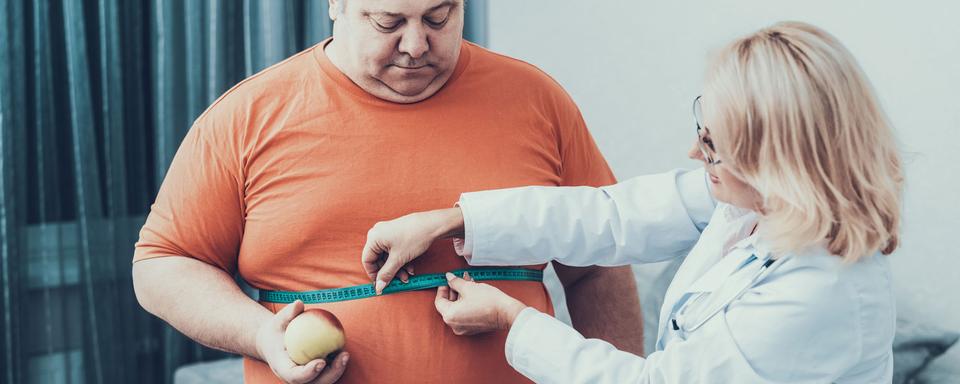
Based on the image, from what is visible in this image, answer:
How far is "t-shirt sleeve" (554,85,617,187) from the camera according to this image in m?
1.51

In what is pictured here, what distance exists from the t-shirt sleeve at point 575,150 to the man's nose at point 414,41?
0.29 meters

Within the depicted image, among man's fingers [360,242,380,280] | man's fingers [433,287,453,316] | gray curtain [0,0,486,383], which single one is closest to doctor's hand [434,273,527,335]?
man's fingers [433,287,453,316]

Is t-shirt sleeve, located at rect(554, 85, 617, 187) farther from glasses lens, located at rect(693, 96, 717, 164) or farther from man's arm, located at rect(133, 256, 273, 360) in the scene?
man's arm, located at rect(133, 256, 273, 360)

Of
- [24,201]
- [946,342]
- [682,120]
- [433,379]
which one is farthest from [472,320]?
[24,201]

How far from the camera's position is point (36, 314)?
9.25 feet

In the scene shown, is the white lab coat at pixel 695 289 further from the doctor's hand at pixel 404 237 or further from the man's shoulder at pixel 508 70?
the man's shoulder at pixel 508 70

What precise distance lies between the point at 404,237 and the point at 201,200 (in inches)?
12.6

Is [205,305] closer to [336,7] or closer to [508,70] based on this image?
[336,7]

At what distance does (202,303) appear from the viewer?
4.35 ft

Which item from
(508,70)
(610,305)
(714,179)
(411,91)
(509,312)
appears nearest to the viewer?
(714,179)

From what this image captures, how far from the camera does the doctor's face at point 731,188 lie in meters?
1.09

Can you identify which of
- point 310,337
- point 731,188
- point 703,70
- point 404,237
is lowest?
point 310,337

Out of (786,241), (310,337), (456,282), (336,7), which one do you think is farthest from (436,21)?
(786,241)

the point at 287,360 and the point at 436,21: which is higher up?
the point at 436,21
